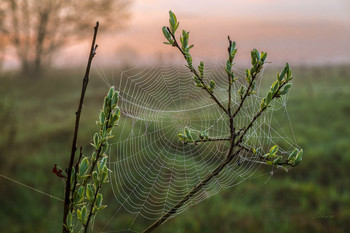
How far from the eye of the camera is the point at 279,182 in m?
6.72

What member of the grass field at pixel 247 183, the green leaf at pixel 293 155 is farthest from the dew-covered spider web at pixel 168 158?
the green leaf at pixel 293 155

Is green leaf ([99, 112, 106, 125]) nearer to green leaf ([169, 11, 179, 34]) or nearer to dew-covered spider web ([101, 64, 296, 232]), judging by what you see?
green leaf ([169, 11, 179, 34])

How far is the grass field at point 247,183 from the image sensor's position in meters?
5.54

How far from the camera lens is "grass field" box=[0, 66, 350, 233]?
18.2 ft

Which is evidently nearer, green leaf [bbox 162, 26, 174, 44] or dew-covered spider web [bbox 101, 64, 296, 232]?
green leaf [bbox 162, 26, 174, 44]

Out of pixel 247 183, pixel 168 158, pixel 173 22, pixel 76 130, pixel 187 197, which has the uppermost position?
pixel 173 22

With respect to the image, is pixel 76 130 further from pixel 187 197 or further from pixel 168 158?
pixel 168 158

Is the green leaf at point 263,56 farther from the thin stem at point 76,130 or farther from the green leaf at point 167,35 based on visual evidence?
the thin stem at point 76,130

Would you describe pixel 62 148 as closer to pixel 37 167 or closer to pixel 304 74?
pixel 37 167

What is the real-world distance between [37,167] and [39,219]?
1889 mm

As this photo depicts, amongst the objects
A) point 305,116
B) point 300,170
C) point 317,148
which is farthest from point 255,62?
point 305,116

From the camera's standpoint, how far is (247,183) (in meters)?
6.80

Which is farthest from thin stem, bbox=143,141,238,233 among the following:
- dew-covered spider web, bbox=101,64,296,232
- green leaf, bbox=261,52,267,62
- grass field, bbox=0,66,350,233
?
dew-covered spider web, bbox=101,64,296,232

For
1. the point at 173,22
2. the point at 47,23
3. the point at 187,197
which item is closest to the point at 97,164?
the point at 187,197
